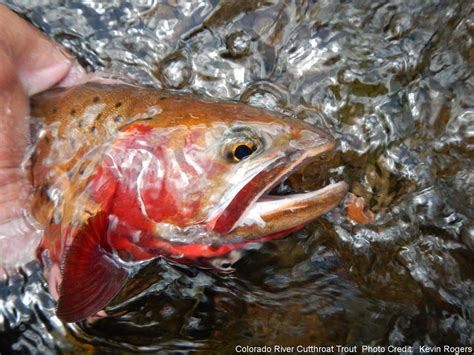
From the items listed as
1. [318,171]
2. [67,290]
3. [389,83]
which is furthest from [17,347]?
[389,83]

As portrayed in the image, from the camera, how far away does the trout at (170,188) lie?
266cm

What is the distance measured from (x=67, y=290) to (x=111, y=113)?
1.01 meters

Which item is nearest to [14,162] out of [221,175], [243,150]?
[221,175]

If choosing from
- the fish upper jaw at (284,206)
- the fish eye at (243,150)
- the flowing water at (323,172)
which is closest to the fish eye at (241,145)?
the fish eye at (243,150)

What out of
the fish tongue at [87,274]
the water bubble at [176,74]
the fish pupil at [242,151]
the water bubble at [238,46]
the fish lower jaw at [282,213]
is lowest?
the fish tongue at [87,274]

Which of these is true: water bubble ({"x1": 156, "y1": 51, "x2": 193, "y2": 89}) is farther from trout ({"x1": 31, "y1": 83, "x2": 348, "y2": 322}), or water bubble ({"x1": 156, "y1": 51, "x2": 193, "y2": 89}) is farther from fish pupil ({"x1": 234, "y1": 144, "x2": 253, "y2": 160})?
fish pupil ({"x1": 234, "y1": 144, "x2": 253, "y2": 160})

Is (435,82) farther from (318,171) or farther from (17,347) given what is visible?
(17,347)

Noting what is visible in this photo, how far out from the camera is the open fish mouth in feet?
8.73

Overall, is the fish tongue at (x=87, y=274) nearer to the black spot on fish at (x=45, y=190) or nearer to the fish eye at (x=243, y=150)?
the black spot on fish at (x=45, y=190)

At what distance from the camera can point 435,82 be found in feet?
12.9

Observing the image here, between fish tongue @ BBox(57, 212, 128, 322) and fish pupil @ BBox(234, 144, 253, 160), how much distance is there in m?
0.78

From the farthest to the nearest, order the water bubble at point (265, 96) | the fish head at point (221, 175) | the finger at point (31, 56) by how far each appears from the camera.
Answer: the water bubble at point (265, 96) → the finger at point (31, 56) → the fish head at point (221, 175)

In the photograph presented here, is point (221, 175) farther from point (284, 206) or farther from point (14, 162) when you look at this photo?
point (14, 162)

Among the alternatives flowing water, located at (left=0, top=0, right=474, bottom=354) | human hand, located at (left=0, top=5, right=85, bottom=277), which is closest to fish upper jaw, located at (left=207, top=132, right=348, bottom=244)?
flowing water, located at (left=0, top=0, right=474, bottom=354)
